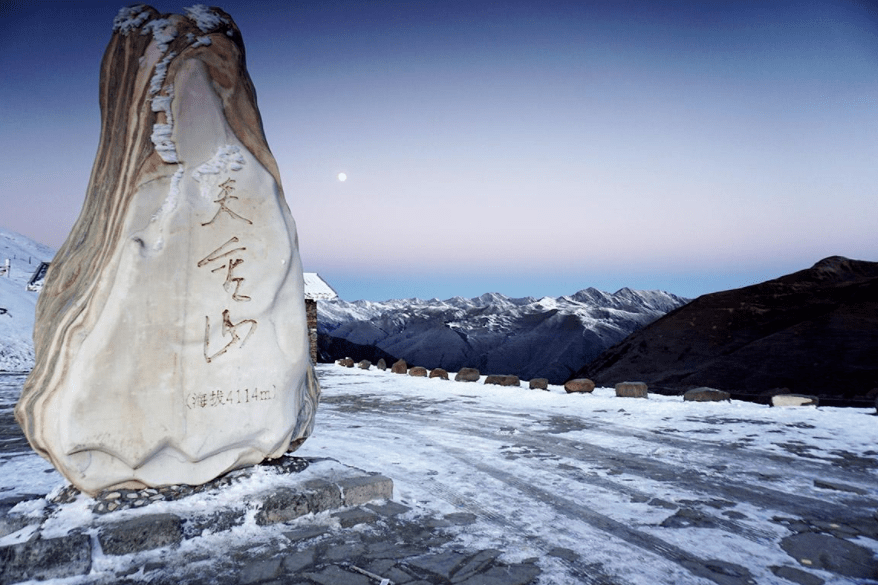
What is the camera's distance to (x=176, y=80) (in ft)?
10.8

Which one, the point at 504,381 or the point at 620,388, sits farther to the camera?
the point at 504,381

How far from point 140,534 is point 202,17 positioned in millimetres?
3200

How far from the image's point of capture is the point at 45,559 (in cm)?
248

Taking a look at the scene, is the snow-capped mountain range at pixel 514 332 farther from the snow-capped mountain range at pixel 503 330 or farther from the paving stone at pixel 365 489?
the paving stone at pixel 365 489

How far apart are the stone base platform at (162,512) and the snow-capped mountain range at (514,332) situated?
4266 cm

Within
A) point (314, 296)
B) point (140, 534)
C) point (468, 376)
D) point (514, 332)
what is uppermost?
point (514, 332)

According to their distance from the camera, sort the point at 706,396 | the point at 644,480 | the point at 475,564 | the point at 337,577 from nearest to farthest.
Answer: the point at 337,577 < the point at 475,564 < the point at 644,480 < the point at 706,396

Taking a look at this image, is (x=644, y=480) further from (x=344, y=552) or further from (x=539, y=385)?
(x=539, y=385)

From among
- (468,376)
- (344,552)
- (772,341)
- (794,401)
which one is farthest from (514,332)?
(344,552)

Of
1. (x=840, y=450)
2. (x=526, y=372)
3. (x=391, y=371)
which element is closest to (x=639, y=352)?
(x=391, y=371)

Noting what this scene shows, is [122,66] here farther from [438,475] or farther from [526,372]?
[526,372]

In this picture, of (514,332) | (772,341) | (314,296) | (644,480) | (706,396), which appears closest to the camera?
(644,480)

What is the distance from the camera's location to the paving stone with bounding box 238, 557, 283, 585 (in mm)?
2430

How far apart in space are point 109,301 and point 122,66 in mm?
1675
